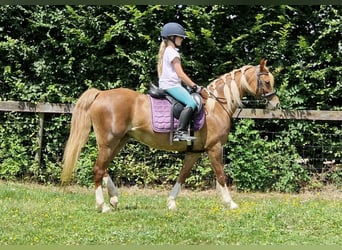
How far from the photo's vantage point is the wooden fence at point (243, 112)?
347 inches

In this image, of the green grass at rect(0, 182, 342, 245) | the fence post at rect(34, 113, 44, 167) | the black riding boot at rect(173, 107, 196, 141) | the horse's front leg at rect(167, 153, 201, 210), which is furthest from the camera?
the fence post at rect(34, 113, 44, 167)

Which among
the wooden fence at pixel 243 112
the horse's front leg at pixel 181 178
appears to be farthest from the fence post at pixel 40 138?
the horse's front leg at pixel 181 178

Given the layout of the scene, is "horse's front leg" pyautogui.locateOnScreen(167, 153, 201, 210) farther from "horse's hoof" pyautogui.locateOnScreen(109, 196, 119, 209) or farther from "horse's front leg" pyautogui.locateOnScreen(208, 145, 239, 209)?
"horse's hoof" pyautogui.locateOnScreen(109, 196, 119, 209)

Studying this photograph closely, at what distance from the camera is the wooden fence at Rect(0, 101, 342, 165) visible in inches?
347

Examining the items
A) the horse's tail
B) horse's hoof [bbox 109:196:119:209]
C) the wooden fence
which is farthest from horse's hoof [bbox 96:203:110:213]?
the wooden fence

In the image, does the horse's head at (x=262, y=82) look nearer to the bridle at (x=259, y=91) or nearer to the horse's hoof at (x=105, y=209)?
Result: the bridle at (x=259, y=91)

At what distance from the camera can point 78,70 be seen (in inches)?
371

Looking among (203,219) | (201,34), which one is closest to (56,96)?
(201,34)

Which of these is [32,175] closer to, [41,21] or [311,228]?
[41,21]

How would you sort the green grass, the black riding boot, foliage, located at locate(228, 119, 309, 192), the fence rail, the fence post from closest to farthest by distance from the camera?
the green grass
the black riding boot
the fence rail
foliage, located at locate(228, 119, 309, 192)
the fence post

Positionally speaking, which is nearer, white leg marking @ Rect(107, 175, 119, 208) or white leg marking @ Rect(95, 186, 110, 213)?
white leg marking @ Rect(95, 186, 110, 213)

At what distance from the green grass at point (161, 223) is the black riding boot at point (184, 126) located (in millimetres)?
959

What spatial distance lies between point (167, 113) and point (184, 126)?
0.31 metres

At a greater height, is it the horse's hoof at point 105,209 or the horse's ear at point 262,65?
the horse's ear at point 262,65
